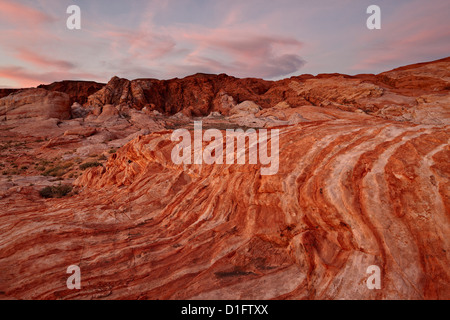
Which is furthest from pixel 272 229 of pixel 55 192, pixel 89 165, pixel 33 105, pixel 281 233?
pixel 33 105

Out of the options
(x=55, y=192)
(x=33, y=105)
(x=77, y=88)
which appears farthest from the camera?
(x=77, y=88)

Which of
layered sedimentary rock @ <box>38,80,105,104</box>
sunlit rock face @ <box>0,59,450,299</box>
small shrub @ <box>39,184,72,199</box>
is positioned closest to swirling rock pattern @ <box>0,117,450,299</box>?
sunlit rock face @ <box>0,59,450,299</box>

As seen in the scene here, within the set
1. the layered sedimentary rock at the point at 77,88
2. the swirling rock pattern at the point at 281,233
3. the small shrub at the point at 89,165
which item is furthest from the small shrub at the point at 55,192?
the layered sedimentary rock at the point at 77,88

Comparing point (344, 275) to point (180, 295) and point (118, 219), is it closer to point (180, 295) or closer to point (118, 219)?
point (180, 295)

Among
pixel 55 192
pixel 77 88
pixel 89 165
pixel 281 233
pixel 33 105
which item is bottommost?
pixel 281 233

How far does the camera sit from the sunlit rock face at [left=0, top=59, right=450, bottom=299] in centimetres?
384

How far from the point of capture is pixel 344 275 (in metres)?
3.78

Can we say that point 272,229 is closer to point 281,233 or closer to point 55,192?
point 281,233

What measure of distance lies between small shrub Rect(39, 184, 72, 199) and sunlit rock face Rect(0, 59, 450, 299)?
244 centimetres

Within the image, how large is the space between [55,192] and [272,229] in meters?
10.8

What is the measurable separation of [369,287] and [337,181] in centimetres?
203

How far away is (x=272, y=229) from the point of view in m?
5.11

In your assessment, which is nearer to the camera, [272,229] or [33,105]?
[272,229]

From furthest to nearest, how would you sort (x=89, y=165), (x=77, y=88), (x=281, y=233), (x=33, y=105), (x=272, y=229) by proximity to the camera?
(x=77, y=88) → (x=33, y=105) → (x=89, y=165) → (x=272, y=229) → (x=281, y=233)
